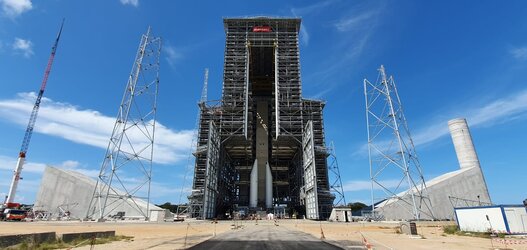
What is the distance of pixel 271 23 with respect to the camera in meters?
76.4

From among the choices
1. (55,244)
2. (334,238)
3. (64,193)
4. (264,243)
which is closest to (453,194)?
(334,238)

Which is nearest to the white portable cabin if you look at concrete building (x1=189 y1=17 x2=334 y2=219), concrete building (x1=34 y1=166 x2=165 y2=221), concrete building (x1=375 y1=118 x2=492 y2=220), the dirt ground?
the dirt ground

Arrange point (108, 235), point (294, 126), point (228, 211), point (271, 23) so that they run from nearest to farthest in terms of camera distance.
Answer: point (108, 235) → point (294, 126) → point (271, 23) → point (228, 211)

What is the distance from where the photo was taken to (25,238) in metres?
16.5

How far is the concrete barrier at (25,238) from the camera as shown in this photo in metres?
15.1

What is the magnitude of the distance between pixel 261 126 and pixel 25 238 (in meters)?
64.3

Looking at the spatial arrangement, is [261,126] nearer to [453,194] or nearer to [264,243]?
[453,194]

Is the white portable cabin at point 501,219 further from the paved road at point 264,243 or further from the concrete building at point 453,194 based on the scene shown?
the concrete building at point 453,194

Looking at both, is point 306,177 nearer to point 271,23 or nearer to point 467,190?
point 467,190

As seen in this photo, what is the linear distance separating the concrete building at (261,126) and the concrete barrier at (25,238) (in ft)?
127

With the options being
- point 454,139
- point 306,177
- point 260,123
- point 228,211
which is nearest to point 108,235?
point 306,177

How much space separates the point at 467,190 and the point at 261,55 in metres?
56.5

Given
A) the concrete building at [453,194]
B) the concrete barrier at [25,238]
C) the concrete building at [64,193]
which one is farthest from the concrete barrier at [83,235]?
the concrete building at [453,194]

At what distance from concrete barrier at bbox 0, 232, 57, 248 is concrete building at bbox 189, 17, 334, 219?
38768 millimetres
